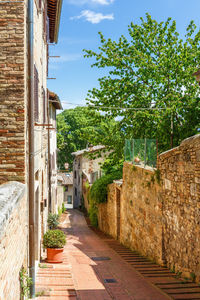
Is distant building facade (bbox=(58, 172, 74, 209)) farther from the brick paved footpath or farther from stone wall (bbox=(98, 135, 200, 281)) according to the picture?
the brick paved footpath

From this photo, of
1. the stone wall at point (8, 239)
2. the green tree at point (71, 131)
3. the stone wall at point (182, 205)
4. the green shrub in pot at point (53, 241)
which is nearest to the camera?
the stone wall at point (8, 239)

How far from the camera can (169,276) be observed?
787 centimetres

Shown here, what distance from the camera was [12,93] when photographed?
584 centimetres

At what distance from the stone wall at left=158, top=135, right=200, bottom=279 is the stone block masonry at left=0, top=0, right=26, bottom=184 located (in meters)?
3.51

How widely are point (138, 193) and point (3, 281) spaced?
8.58m

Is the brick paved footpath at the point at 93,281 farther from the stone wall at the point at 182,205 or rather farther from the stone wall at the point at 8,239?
the stone wall at the point at 8,239

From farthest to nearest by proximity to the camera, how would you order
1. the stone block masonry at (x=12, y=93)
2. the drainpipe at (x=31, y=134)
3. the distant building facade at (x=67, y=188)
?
the distant building facade at (x=67, y=188), the drainpipe at (x=31, y=134), the stone block masonry at (x=12, y=93)

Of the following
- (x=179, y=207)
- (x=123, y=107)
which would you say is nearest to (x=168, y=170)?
(x=179, y=207)

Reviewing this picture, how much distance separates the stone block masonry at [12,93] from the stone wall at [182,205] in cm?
351

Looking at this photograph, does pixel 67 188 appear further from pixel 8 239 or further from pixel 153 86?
pixel 8 239

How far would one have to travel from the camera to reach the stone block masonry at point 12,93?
5824mm

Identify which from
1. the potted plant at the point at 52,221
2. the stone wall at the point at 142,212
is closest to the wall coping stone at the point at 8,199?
the stone wall at the point at 142,212

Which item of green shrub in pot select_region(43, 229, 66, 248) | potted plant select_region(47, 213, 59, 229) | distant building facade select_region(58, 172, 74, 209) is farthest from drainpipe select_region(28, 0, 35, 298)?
distant building facade select_region(58, 172, 74, 209)

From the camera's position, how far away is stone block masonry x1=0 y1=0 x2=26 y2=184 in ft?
19.1
